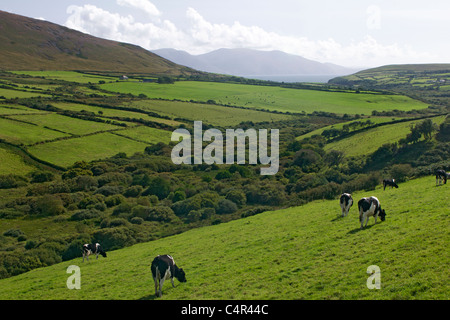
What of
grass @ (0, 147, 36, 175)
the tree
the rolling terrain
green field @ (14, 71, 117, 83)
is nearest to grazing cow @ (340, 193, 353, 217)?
the rolling terrain

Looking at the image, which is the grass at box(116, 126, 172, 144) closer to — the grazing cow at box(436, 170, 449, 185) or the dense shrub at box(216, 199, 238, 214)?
the dense shrub at box(216, 199, 238, 214)

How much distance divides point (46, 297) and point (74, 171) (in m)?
51.5

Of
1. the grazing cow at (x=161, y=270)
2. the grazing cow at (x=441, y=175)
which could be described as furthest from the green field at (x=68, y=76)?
the grazing cow at (x=161, y=270)

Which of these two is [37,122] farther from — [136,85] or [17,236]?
[136,85]

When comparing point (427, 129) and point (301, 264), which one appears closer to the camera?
point (301, 264)

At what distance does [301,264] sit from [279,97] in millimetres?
159291

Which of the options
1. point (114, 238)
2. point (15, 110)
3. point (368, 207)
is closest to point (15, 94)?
point (15, 110)

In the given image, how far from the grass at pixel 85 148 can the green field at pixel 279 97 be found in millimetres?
70010

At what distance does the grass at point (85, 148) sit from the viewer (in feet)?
246

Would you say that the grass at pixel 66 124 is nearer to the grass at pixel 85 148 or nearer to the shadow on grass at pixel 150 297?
the grass at pixel 85 148

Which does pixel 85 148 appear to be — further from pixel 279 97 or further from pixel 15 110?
pixel 279 97

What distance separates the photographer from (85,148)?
8256 cm
